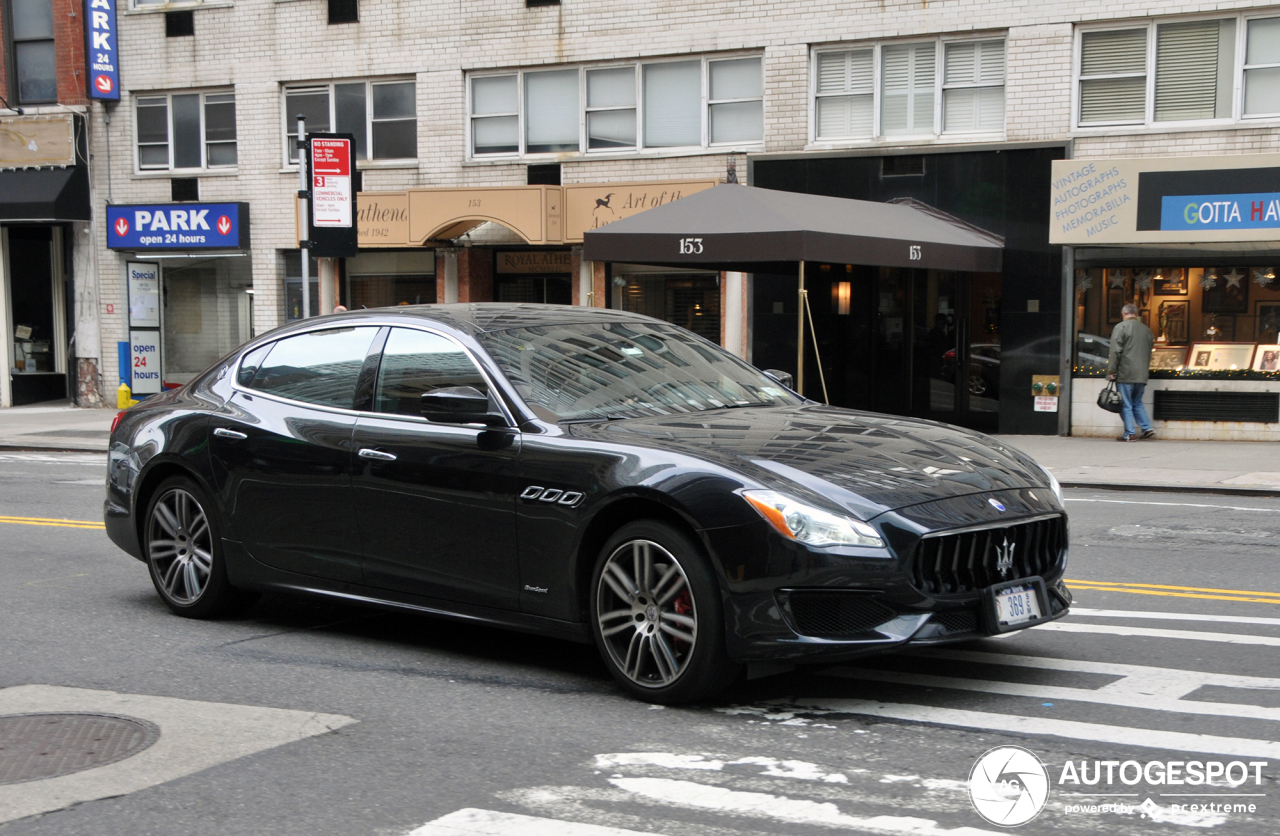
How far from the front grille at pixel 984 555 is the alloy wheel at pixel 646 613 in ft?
3.01

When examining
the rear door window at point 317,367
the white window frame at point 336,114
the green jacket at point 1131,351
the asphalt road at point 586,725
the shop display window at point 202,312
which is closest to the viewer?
the asphalt road at point 586,725

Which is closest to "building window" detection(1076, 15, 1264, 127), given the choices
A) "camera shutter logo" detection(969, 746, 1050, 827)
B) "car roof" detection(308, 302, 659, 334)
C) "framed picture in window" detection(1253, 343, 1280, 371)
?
"framed picture in window" detection(1253, 343, 1280, 371)

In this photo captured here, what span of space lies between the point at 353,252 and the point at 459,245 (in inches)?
242

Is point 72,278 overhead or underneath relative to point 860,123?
underneath

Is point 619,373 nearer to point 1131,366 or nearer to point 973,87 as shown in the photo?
point 1131,366

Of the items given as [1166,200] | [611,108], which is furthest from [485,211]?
[1166,200]

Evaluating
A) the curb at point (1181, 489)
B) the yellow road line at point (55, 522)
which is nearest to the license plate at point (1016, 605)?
the yellow road line at point (55, 522)

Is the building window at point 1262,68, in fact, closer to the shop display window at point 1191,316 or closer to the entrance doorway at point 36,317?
the shop display window at point 1191,316

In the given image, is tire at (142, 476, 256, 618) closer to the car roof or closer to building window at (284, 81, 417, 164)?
the car roof

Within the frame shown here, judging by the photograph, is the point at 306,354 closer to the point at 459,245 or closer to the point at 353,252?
the point at 353,252

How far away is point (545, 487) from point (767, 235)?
11039 mm

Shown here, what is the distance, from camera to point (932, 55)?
2088 centimetres

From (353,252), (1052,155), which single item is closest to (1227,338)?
(1052,155)

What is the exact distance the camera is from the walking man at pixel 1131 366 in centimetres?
1867
